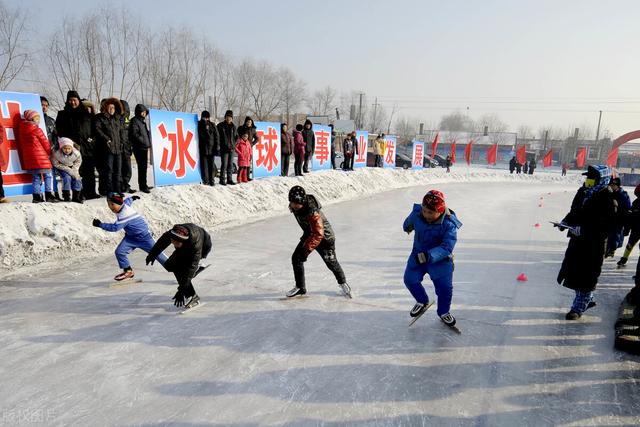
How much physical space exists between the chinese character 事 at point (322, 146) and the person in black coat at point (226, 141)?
4883 millimetres

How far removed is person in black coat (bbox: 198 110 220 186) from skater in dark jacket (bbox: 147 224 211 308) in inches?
209

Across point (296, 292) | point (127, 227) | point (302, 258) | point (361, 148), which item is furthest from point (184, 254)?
point (361, 148)

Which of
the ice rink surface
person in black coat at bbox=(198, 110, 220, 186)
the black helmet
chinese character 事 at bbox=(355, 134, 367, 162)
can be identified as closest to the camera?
the ice rink surface

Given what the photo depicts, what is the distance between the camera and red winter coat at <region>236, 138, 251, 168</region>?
33.0 ft

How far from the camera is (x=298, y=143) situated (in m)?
12.6

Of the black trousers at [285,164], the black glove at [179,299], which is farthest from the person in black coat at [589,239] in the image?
the black trousers at [285,164]

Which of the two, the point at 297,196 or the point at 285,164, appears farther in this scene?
the point at 285,164

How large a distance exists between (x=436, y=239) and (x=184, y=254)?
8.41 feet

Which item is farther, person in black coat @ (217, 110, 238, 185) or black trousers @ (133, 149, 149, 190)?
person in black coat @ (217, 110, 238, 185)

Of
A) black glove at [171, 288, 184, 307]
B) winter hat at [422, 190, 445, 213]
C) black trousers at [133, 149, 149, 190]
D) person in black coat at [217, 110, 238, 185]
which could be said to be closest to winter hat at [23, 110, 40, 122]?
black trousers at [133, 149, 149, 190]

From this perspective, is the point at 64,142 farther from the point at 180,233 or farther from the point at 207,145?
the point at 180,233

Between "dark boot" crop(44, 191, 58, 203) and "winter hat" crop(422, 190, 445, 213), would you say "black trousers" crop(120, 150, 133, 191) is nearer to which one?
"dark boot" crop(44, 191, 58, 203)

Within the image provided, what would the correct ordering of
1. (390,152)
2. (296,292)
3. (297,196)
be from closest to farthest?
(297,196)
(296,292)
(390,152)

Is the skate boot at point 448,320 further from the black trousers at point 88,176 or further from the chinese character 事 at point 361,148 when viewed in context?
the chinese character 事 at point 361,148
